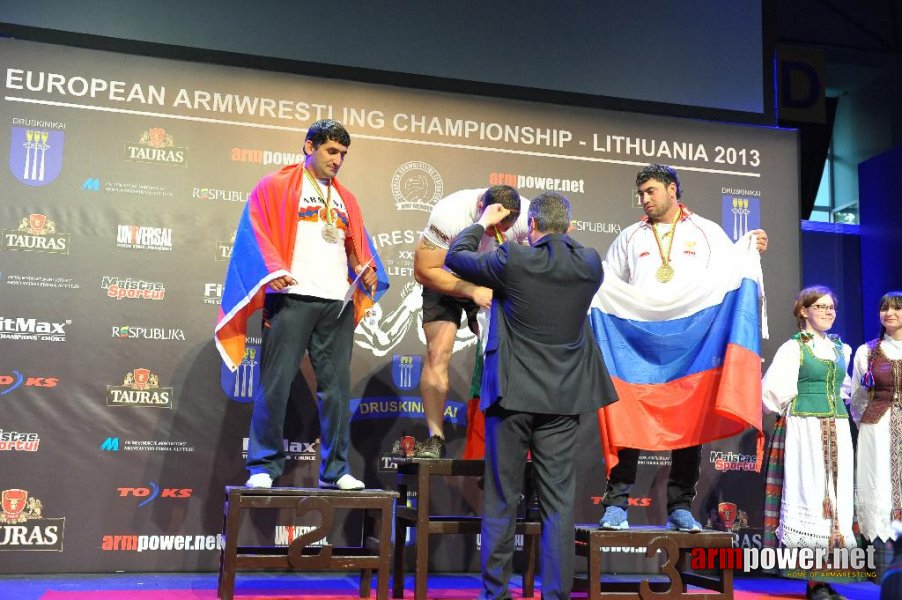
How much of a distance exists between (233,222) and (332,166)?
1.13 m

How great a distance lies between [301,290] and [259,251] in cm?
24

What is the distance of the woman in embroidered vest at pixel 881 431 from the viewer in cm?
474

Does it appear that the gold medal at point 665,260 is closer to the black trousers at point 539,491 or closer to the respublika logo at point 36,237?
the black trousers at point 539,491

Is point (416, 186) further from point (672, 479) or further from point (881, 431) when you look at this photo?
point (881, 431)

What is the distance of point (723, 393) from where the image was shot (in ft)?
12.8

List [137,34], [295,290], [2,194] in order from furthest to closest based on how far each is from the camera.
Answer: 1. [137,34]
2. [2,194]
3. [295,290]

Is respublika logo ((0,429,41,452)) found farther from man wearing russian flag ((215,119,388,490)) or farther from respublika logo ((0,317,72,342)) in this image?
man wearing russian flag ((215,119,388,490))

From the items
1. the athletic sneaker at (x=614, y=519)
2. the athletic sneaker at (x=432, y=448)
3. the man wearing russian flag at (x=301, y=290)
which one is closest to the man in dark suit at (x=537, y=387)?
the athletic sneaker at (x=614, y=519)

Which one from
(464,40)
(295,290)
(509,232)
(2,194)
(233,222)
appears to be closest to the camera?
(295,290)

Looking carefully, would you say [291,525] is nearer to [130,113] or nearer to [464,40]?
[130,113]

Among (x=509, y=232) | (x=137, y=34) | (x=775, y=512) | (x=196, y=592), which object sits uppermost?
(x=137, y=34)

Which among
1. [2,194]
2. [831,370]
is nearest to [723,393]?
[831,370]

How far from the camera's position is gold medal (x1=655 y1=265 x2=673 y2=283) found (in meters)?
4.12

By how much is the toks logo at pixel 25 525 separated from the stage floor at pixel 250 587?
153 mm
